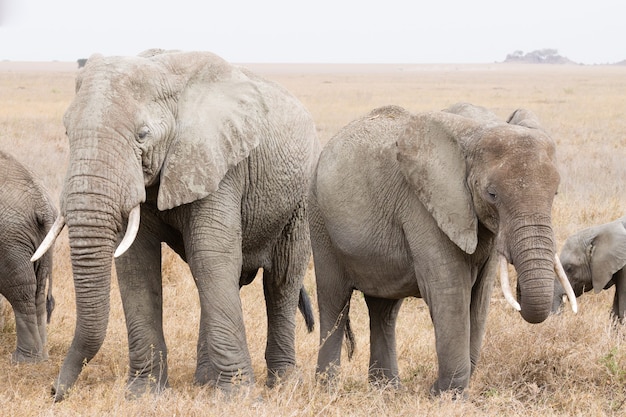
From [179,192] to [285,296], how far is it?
159 centimetres

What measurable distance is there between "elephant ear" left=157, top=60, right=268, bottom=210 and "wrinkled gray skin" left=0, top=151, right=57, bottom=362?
1.86 metres

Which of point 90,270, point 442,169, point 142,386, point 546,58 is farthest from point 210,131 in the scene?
point 546,58

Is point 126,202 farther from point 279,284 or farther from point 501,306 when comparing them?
point 501,306

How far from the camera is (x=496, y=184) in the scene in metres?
4.59

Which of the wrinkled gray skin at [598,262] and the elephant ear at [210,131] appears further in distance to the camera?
the wrinkled gray skin at [598,262]

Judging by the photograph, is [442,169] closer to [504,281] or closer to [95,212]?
[504,281]

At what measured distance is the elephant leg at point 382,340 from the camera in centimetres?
601

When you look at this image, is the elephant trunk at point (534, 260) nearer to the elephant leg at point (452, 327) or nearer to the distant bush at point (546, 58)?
the elephant leg at point (452, 327)

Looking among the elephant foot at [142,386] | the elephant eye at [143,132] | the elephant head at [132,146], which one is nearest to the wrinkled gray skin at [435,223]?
the elephant head at [132,146]

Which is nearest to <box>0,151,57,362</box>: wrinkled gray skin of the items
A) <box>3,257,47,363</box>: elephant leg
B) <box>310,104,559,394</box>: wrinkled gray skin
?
<box>3,257,47,363</box>: elephant leg

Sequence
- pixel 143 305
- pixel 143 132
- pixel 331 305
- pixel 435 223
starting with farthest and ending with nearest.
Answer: pixel 331 305 < pixel 143 305 < pixel 435 223 < pixel 143 132

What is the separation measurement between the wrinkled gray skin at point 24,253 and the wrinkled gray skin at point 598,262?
4.04 metres

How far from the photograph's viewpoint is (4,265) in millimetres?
6441

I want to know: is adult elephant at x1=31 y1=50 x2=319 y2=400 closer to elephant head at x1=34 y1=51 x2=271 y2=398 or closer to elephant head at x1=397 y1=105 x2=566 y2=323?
elephant head at x1=34 y1=51 x2=271 y2=398
